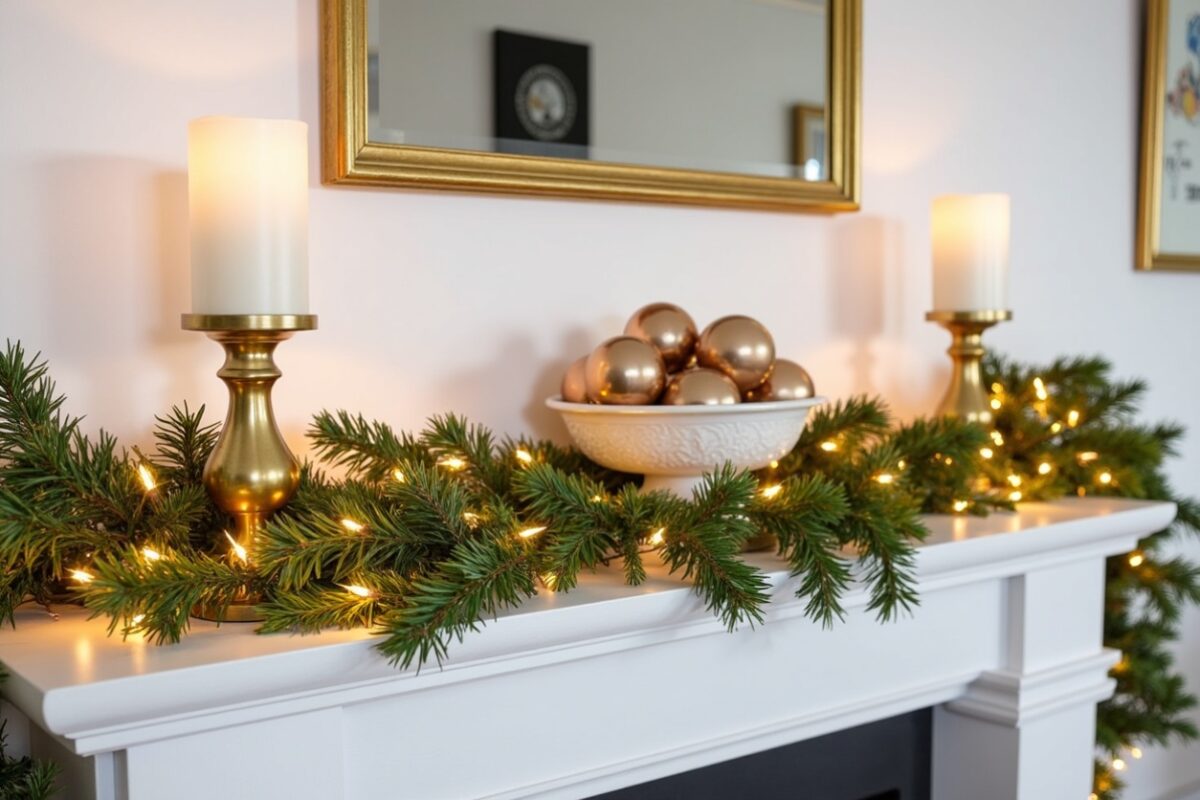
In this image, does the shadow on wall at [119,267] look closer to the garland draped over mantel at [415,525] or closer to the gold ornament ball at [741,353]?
the garland draped over mantel at [415,525]

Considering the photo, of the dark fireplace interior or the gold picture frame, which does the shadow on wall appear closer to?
the dark fireplace interior

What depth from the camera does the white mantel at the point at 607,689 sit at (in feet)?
2.17

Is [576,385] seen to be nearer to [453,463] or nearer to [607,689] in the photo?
[453,463]

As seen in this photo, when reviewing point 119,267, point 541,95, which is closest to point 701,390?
point 541,95

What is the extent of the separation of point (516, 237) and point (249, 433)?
0.38 m

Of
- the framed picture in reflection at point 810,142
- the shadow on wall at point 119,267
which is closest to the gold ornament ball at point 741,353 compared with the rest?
the framed picture in reflection at point 810,142

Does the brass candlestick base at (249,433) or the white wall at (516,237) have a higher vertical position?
the white wall at (516,237)

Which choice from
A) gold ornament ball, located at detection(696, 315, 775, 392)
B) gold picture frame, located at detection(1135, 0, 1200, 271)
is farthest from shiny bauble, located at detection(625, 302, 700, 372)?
gold picture frame, located at detection(1135, 0, 1200, 271)

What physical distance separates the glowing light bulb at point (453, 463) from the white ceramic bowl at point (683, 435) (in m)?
0.10

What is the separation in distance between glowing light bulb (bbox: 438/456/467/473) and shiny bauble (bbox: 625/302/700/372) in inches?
7.9

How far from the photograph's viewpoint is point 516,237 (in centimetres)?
109

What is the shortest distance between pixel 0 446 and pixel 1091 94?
1.50 meters

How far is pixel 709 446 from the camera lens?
932 mm

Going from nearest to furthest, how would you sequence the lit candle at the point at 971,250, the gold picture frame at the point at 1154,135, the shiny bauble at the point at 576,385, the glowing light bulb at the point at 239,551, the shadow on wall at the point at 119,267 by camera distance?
the glowing light bulb at the point at 239,551 < the shadow on wall at the point at 119,267 < the shiny bauble at the point at 576,385 < the lit candle at the point at 971,250 < the gold picture frame at the point at 1154,135
